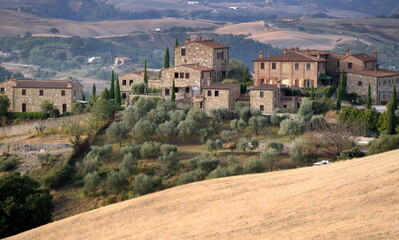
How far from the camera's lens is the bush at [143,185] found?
1962 inches

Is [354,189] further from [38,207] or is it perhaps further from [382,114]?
[382,114]

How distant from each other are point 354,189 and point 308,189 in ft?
8.21

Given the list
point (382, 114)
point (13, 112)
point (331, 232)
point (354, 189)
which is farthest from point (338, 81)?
point (331, 232)

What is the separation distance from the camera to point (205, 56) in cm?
7050

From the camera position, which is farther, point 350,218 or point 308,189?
point 308,189

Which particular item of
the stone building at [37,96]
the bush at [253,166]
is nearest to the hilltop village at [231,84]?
the stone building at [37,96]

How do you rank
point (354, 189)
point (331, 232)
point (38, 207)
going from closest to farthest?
point (331, 232)
point (354, 189)
point (38, 207)

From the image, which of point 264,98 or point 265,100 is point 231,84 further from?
point 265,100

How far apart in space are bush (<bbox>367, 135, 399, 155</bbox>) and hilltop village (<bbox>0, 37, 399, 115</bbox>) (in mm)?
15616

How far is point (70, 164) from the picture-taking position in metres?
56.5

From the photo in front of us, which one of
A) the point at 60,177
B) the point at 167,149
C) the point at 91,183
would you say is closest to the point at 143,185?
the point at 91,183

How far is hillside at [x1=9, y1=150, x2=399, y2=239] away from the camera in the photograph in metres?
28.8

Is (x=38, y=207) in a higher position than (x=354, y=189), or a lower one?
lower

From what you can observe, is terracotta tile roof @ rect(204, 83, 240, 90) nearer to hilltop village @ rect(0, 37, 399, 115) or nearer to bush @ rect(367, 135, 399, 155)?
hilltop village @ rect(0, 37, 399, 115)
